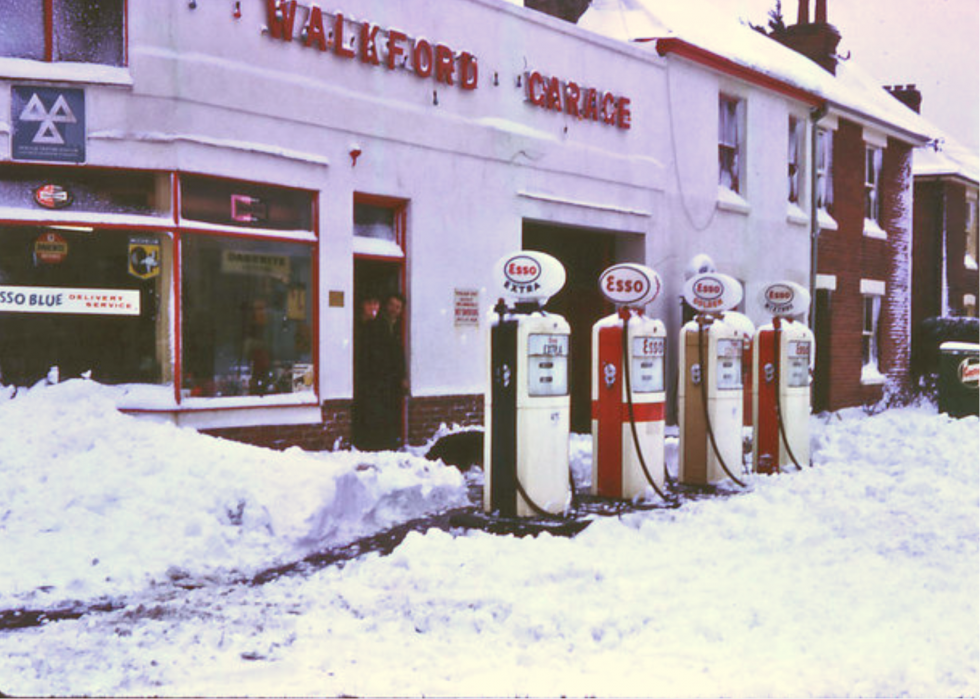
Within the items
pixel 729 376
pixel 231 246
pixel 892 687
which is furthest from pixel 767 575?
pixel 231 246

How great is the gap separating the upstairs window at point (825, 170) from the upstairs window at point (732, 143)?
297cm

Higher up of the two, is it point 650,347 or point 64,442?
point 650,347

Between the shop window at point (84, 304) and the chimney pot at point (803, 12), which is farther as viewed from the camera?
the chimney pot at point (803, 12)

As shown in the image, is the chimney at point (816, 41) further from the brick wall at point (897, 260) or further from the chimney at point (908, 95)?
the chimney at point (908, 95)

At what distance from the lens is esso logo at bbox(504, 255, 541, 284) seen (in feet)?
29.7

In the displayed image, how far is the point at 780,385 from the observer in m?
13.0

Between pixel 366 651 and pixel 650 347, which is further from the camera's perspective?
pixel 650 347

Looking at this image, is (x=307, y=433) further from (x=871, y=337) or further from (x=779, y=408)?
(x=871, y=337)

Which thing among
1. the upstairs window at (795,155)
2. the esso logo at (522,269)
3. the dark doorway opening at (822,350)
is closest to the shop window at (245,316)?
the esso logo at (522,269)

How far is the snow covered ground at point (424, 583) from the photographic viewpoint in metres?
5.50

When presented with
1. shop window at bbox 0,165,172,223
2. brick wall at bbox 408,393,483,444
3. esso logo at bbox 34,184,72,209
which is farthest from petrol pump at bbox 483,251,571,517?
esso logo at bbox 34,184,72,209

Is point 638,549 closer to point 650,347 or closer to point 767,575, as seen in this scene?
point 767,575

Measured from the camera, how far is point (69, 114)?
10.5 metres

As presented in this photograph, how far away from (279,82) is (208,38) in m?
0.91
